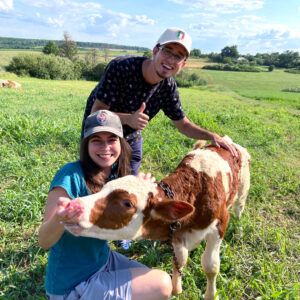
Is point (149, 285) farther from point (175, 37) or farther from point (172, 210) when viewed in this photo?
point (175, 37)

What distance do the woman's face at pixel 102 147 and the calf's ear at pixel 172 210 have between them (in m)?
0.61

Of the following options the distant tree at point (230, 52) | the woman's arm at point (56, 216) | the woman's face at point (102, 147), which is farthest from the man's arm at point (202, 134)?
the distant tree at point (230, 52)

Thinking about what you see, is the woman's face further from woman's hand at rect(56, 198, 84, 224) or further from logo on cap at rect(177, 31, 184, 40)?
logo on cap at rect(177, 31, 184, 40)

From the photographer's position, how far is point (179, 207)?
2.72 m

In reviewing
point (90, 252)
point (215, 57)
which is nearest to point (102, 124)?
point (90, 252)

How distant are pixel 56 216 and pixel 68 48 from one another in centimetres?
7549

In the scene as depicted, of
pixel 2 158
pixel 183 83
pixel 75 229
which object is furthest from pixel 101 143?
pixel 183 83

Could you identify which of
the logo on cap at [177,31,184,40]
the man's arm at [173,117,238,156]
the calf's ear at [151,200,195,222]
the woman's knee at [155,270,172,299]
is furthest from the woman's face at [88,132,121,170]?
the man's arm at [173,117,238,156]

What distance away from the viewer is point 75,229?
7.93 ft

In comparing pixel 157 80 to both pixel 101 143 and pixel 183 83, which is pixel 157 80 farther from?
pixel 183 83

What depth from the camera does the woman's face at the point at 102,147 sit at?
118 inches

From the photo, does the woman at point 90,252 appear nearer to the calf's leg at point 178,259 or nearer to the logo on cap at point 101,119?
the logo on cap at point 101,119

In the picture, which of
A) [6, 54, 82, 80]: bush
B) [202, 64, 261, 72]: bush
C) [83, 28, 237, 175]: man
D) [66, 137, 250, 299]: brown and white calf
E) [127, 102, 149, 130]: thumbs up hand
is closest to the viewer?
[66, 137, 250, 299]: brown and white calf

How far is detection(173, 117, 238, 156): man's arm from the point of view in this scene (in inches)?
172
